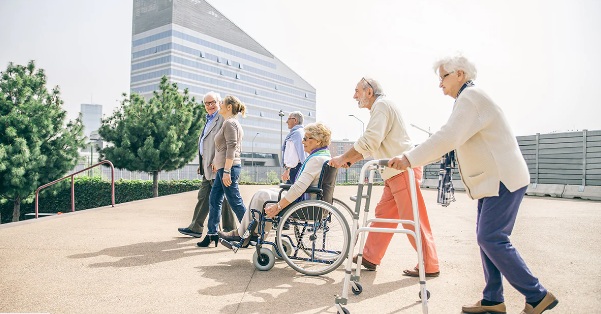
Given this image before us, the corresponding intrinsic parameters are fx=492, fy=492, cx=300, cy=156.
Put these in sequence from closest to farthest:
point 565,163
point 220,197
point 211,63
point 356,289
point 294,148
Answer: point 356,289 → point 220,197 → point 294,148 → point 565,163 → point 211,63

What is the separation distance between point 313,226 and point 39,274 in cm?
255

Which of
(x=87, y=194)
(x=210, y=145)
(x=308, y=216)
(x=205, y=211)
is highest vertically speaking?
(x=210, y=145)

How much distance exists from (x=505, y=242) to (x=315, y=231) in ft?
6.18

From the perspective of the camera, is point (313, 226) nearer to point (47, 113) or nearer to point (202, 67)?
point (47, 113)

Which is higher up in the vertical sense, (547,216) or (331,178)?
(331,178)

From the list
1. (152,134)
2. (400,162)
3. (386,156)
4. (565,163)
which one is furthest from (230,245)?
(152,134)

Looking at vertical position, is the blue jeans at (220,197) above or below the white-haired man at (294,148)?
below

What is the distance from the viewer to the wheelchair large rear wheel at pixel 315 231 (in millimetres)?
4328

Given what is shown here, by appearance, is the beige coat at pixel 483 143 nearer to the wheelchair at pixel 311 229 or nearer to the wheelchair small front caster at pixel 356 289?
the wheelchair small front caster at pixel 356 289

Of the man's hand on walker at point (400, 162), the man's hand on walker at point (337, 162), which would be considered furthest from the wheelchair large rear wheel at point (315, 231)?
the man's hand on walker at point (400, 162)

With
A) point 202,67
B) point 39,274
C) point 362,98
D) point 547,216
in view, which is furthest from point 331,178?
point 202,67

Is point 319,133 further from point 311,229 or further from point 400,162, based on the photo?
point 400,162

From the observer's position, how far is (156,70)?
9262 cm

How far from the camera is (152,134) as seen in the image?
28875 millimetres
